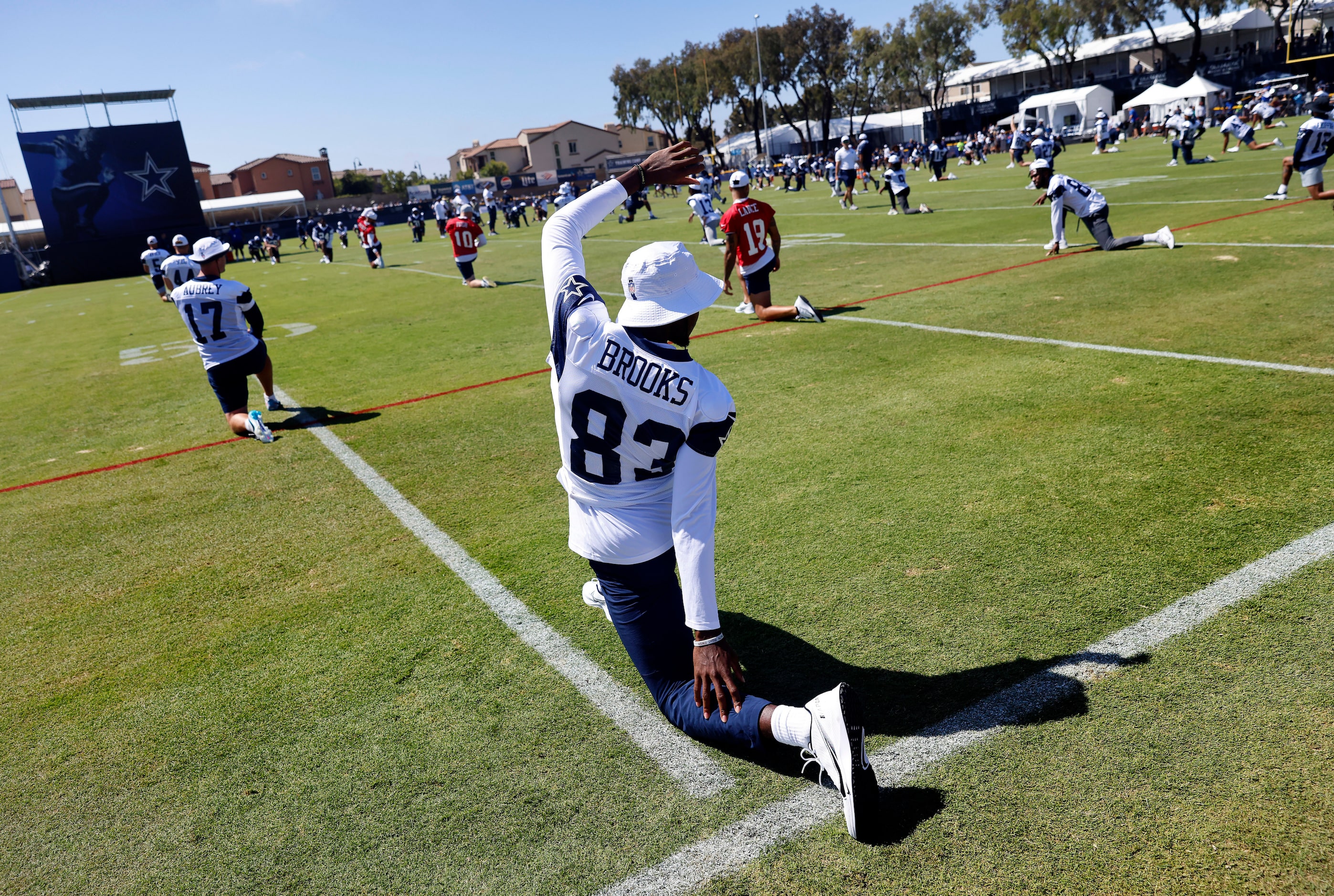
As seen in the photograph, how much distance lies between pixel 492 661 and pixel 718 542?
168cm

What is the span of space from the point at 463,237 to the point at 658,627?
1836 centimetres

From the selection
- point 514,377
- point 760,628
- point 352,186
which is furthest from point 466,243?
point 352,186

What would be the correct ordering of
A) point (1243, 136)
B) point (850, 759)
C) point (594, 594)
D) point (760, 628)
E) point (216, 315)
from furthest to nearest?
point (1243, 136), point (216, 315), point (594, 594), point (760, 628), point (850, 759)

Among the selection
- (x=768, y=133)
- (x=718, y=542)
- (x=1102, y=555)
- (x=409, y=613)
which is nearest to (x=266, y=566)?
(x=409, y=613)

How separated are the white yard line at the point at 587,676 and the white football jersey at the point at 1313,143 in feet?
55.0

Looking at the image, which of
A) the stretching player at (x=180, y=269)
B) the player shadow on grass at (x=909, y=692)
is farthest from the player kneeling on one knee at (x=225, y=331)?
the player shadow on grass at (x=909, y=692)

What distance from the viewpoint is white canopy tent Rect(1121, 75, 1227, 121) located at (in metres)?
49.0

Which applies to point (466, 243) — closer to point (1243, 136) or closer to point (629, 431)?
point (629, 431)

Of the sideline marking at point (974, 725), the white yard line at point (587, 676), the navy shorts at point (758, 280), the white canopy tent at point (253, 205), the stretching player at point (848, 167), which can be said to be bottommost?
the sideline marking at point (974, 725)

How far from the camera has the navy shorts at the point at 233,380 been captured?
8867 millimetres

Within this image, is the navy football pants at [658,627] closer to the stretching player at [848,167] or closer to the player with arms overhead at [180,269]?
the player with arms overhead at [180,269]

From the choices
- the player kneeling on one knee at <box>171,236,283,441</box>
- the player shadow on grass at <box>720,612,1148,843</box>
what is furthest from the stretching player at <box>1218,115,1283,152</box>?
the player shadow on grass at <box>720,612,1148,843</box>

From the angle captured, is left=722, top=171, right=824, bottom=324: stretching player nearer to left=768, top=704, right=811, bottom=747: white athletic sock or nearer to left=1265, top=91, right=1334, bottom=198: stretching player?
left=768, top=704, right=811, bottom=747: white athletic sock

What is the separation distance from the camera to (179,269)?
11.2 m
